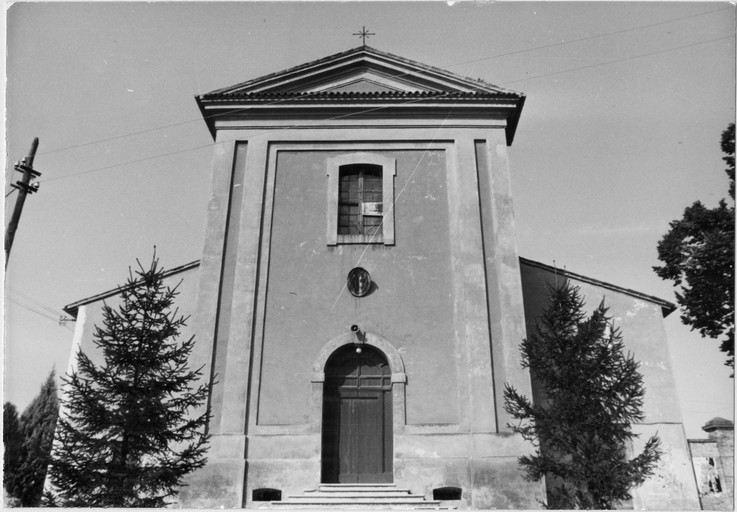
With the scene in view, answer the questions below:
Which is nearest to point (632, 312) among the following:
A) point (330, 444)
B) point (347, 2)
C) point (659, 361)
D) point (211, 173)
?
point (659, 361)

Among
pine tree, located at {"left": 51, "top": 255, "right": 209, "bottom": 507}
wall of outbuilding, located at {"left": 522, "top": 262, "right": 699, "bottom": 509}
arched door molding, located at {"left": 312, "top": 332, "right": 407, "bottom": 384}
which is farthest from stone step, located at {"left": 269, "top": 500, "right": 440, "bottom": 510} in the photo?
wall of outbuilding, located at {"left": 522, "top": 262, "right": 699, "bottom": 509}

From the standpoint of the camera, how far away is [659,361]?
46.3 feet

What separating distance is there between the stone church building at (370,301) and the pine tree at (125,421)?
255 centimetres

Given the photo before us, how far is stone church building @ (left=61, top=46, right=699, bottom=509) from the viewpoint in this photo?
482 inches

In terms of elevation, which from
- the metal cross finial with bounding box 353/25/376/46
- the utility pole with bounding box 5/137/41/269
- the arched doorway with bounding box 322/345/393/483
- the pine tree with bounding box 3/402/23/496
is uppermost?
the metal cross finial with bounding box 353/25/376/46

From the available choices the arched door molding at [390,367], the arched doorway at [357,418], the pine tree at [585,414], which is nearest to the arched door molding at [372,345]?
the arched door molding at [390,367]

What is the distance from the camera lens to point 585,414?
412 inches

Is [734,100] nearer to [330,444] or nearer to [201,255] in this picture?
[330,444]

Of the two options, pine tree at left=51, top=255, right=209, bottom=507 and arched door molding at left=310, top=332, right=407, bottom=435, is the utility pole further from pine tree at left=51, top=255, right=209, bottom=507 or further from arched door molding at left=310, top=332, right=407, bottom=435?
arched door molding at left=310, top=332, right=407, bottom=435

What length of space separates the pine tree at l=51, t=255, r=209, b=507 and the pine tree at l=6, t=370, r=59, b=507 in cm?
183

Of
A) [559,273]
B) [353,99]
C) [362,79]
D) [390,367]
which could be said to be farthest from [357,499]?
[362,79]

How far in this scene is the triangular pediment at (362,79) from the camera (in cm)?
1503

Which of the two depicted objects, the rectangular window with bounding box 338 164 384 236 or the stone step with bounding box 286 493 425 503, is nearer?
the stone step with bounding box 286 493 425 503

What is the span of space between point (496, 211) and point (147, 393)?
8.27m
